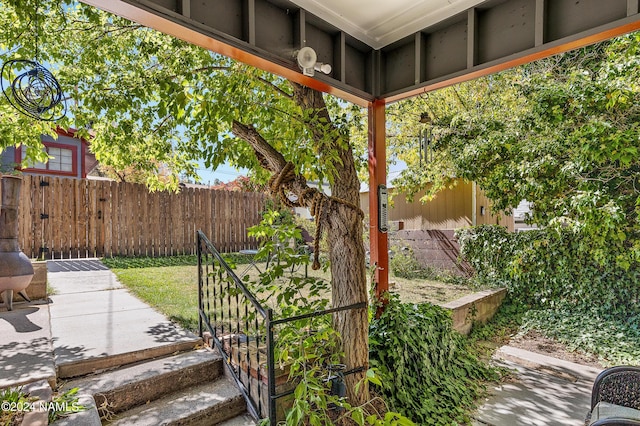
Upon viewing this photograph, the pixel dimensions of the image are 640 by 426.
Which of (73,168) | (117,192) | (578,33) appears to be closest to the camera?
(578,33)

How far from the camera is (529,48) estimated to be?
2.43 meters

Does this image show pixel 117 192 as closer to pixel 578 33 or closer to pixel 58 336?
pixel 58 336

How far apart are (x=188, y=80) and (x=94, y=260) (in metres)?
6.23

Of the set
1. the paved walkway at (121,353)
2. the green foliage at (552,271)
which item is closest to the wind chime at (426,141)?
the green foliage at (552,271)

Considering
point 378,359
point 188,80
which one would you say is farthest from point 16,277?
point 378,359

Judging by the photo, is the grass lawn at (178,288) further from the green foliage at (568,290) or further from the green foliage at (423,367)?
the green foliage at (423,367)

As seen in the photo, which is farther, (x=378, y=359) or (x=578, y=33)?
(x=378, y=359)

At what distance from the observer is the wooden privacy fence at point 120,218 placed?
6.95 meters

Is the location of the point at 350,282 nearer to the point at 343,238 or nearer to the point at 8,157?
the point at 343,238

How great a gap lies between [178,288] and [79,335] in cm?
207

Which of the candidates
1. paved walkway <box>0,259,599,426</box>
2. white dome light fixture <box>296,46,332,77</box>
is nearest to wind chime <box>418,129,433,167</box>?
paved walkway <box>0,259,599,426</box>

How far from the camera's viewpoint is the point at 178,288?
5125mm

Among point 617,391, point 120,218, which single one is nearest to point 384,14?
point 617,391

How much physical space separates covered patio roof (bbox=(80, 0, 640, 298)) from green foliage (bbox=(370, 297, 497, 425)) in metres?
0.43
